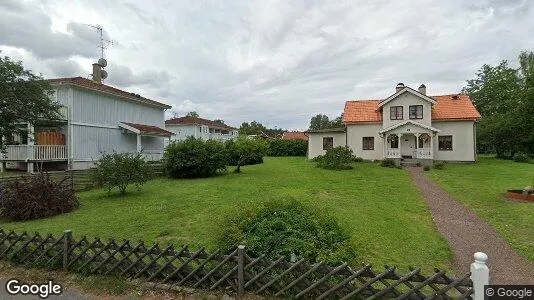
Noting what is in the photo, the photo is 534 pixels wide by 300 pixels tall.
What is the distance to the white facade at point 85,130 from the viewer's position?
2134 cm

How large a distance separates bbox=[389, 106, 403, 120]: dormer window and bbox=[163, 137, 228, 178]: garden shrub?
19105mm

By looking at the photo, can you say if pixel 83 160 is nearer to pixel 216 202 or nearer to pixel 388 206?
pixel 216 202

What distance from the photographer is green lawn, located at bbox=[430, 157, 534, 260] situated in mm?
8891

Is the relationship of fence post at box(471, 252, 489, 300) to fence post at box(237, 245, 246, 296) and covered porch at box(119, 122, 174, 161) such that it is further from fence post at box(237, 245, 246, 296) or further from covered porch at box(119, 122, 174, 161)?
covered porch at box(119, 122, 174, 161)

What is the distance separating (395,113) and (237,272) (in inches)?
1219

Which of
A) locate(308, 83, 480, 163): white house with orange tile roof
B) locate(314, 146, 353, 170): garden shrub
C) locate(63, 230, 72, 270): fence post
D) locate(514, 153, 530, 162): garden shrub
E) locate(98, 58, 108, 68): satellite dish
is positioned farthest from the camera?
locate(514, 153, 530, 162): garden shrub

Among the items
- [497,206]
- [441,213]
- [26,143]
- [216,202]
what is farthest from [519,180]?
[26,143]

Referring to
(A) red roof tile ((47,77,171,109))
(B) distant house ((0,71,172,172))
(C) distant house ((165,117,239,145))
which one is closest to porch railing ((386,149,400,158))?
(B) distant house ((0,71,172,172))

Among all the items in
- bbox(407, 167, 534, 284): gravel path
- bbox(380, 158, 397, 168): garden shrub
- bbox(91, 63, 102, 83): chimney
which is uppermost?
bbox(91, 63, 102, 83): chimney

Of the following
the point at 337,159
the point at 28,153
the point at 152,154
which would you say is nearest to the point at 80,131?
the point at 28,153

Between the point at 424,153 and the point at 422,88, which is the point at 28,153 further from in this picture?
the point at 422,88

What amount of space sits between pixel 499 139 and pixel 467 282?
4089 cm

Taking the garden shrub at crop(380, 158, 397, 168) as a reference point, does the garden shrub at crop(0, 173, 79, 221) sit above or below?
below

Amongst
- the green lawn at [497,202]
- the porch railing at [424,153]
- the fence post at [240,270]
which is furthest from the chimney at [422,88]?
the fence post at [240,270]
